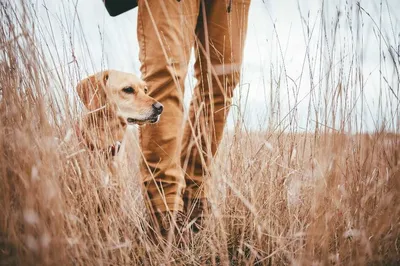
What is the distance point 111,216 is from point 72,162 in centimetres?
22

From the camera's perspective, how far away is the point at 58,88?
0.91 meters

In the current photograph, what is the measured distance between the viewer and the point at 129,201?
900 mm

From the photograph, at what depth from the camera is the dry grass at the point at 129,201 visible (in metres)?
0.61

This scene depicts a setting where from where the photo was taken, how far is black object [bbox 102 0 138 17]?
3.48 feet

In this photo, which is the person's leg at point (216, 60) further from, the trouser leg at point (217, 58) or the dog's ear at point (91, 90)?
the dog's ear at point (91, 90)

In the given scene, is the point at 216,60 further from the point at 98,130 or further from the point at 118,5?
the point at 98,130

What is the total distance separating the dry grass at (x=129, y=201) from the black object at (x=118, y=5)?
342mm

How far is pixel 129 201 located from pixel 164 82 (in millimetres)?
394

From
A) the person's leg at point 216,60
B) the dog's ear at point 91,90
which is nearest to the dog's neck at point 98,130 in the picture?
the dog's ear at point 91,90

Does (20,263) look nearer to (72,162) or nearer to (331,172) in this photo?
(72,162)

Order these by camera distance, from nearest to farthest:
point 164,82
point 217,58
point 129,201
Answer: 1. point 129,201
2. point 164,82
3. point 217,58

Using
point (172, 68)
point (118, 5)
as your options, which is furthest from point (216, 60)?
point (118, 5)

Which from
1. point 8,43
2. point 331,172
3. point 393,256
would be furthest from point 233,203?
point 8,43

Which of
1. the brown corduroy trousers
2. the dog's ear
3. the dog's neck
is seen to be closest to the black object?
the brown corduroy trousers
